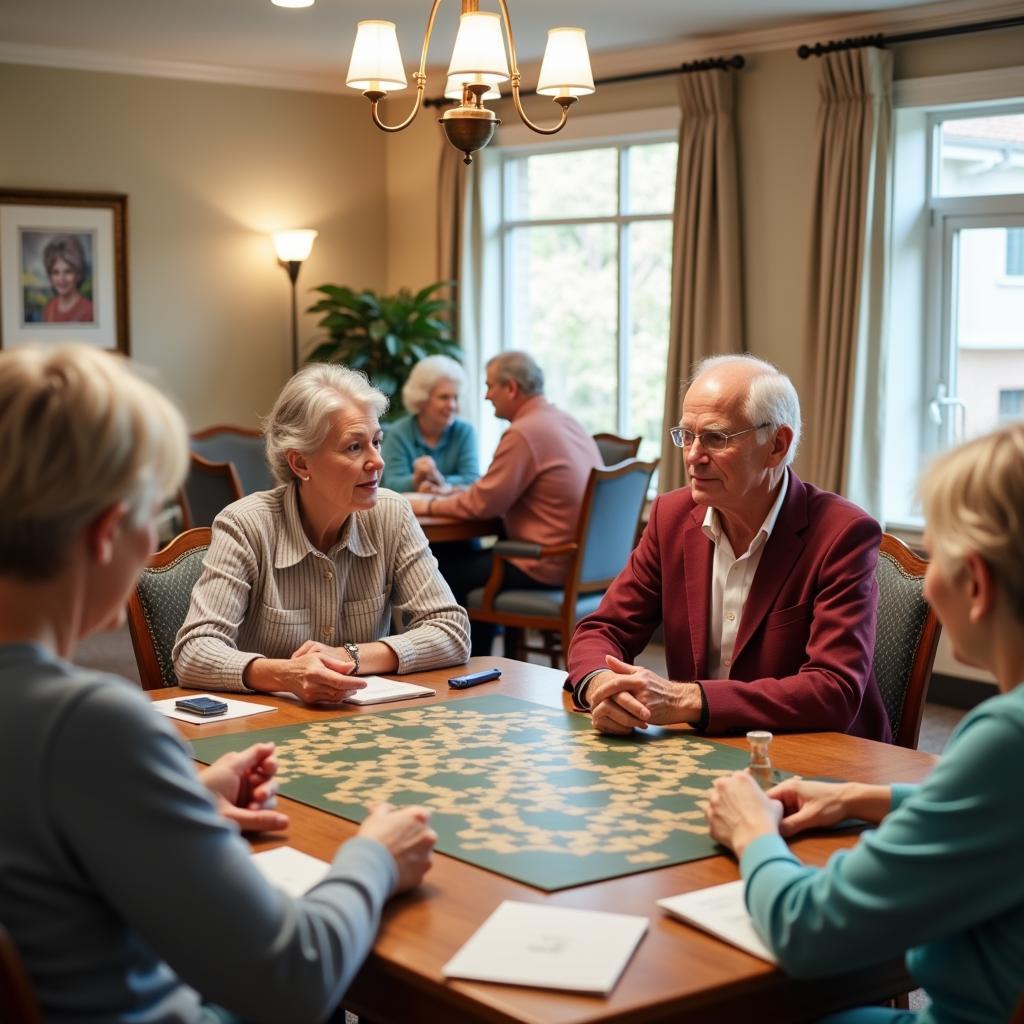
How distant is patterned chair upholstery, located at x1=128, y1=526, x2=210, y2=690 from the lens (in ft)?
9.44

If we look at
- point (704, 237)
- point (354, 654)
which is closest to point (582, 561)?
point (704, 237)

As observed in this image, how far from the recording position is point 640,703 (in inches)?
89.7

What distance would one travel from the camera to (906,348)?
19.7 feet

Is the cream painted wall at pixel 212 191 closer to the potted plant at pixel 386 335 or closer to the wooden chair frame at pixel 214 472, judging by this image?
the potted plant at pixel 386 335

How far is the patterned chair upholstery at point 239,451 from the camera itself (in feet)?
20.2

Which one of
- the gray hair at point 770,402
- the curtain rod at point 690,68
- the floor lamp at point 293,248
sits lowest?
the gray hair at point 770,402

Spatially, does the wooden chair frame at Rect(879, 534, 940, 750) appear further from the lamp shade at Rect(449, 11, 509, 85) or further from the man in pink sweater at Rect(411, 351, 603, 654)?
the man in pink sweater at Rect(411, 351, 603, 654)

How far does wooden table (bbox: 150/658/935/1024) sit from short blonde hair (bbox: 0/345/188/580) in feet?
1.90

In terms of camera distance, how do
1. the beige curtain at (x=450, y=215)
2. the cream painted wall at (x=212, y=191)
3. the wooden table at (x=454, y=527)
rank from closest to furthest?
the wooden table at (x=454, y=527) → the cream painted wall at (x=212, y=191) → the beige curtain at (x=450, y=215)

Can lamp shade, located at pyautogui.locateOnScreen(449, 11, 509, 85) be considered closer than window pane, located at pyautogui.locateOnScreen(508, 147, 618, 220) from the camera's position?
Yes

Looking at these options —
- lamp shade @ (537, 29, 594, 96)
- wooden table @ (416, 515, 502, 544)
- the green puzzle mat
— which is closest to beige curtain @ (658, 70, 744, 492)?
wooden table @ (416, 515, 502, 544)

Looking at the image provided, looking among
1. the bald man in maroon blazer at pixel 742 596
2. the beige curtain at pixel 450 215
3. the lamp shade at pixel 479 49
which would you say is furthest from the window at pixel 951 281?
the bald man in maroon blazer at pixel 742 596

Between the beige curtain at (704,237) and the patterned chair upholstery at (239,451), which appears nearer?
the patterned chair upholstery at (239,451)

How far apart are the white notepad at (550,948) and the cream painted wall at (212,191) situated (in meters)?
6.18
